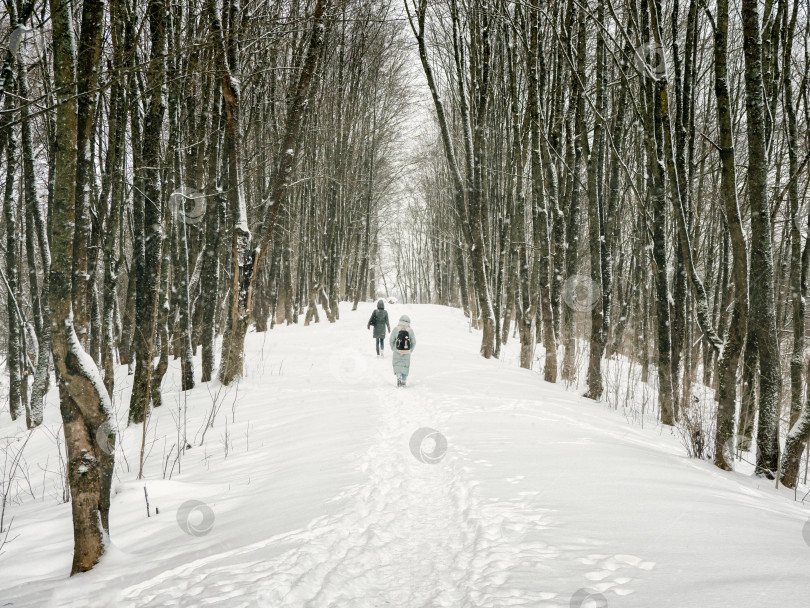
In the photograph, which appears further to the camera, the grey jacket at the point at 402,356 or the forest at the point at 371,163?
the grey jacket at the point at 402,356

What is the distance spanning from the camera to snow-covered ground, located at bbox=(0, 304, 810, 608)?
2.31m

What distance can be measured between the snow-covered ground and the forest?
592 millimetres

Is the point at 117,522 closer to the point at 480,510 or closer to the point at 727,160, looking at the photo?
the point at 480,510

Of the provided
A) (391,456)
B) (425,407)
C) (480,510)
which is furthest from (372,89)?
(480,510)

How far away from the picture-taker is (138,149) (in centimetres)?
734

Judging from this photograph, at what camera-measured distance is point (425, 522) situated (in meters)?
3.34

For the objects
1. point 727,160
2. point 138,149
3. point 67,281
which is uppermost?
point 138,149

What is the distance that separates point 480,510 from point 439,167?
76.6 feet

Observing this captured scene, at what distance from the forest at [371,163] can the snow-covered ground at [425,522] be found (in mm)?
592

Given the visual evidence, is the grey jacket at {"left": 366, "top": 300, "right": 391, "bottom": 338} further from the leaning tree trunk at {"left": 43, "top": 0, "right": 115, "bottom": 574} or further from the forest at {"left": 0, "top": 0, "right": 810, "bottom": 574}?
the leaning tree trunk at {"left": 43, "top": 0, "right": 115, "bottom": 574}

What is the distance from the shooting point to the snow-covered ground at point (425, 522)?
2.31 m

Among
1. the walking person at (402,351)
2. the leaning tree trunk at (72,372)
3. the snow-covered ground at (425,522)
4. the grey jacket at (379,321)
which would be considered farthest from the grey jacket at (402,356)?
the leaning tree trunk at (72,372)

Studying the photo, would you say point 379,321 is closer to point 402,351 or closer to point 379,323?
point 379,323

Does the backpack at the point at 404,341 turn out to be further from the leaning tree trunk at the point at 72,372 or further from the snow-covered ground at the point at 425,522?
the leaning tree trunk at the point at 72,372
